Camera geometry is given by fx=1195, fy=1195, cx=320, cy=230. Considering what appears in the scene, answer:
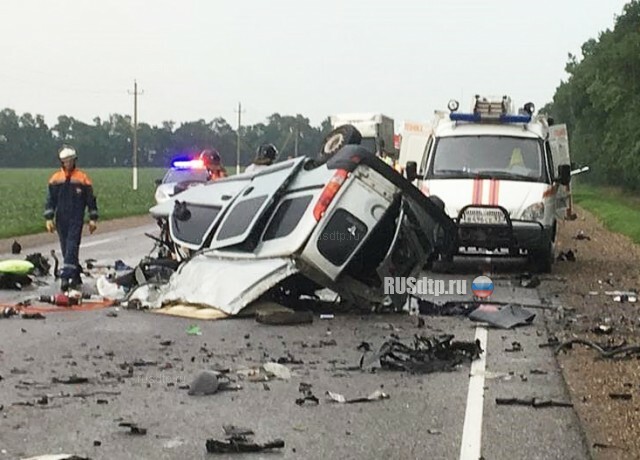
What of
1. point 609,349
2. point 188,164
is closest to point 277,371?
point 609,349

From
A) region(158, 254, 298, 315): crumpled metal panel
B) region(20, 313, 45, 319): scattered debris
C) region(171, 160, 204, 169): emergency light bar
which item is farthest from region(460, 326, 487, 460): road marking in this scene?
region(171, 160, 204, 169): emergency light bar

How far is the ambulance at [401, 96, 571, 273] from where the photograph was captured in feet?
58.2

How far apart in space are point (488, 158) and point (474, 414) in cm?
1180

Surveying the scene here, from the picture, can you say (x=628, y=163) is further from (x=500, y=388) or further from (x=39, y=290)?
(x=500, y=388)

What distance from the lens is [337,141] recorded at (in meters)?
14.1

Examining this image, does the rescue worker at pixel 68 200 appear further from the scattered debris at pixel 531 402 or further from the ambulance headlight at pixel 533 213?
the scattered debris at pixel 531 402

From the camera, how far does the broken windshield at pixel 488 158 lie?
18578 mm

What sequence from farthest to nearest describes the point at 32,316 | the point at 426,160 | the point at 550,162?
1. the point at 426,160
2. the point at 550,162
3. the point at 32,316

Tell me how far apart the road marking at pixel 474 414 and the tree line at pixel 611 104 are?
50437mm

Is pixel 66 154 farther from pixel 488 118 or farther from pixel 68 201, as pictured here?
pixel 488 118

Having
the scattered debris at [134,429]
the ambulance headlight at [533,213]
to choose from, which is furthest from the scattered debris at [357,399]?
the ambulance headlight at [533,213]

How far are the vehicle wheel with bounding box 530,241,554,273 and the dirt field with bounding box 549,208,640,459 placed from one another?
13.7 inches

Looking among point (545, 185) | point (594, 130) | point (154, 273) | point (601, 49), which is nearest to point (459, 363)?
point (154, 273)

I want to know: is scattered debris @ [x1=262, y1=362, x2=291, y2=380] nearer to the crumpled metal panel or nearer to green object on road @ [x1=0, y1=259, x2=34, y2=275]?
the crumpled metal panel
